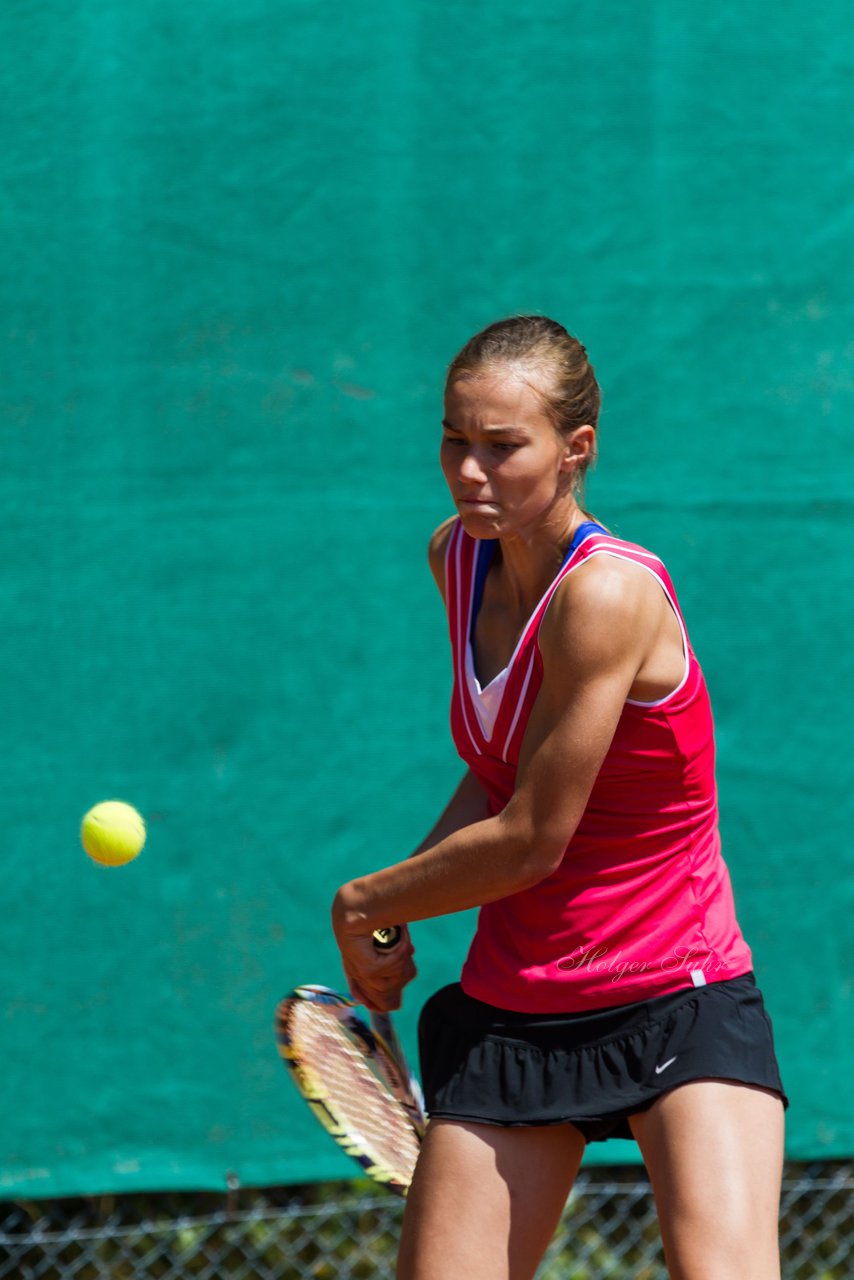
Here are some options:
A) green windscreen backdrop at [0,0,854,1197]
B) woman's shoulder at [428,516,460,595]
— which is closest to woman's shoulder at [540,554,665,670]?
woman's shoulder at [428,516,460,595]

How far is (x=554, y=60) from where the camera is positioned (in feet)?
10.3

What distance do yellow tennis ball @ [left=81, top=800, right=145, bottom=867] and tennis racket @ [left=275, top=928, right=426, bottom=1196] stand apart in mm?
556

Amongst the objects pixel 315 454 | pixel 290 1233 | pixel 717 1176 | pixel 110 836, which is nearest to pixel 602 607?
pixel 717 1176

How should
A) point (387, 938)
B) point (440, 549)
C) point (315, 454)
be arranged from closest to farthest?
point (387, 938) → point (440, 549) → point (315, 454)

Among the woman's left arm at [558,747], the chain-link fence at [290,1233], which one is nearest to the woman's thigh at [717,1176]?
the woman's left arm at [558,747]

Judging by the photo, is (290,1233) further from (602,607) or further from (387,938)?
(602,607)

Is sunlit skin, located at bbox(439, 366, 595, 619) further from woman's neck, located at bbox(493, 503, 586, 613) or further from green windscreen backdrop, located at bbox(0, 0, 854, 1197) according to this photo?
green windscreen backdrop, located at bbox(0, 0, 854, 1197)

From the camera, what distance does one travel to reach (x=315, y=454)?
10.4ft

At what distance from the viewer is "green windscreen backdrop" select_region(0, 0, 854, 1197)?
312 centimetres

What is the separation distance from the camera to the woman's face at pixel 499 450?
188 cm

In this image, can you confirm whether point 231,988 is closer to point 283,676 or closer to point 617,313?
point 283,676

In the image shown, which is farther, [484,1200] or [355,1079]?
[355,1079]

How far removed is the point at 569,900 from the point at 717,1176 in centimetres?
39

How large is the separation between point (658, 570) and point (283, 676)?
1.44m
